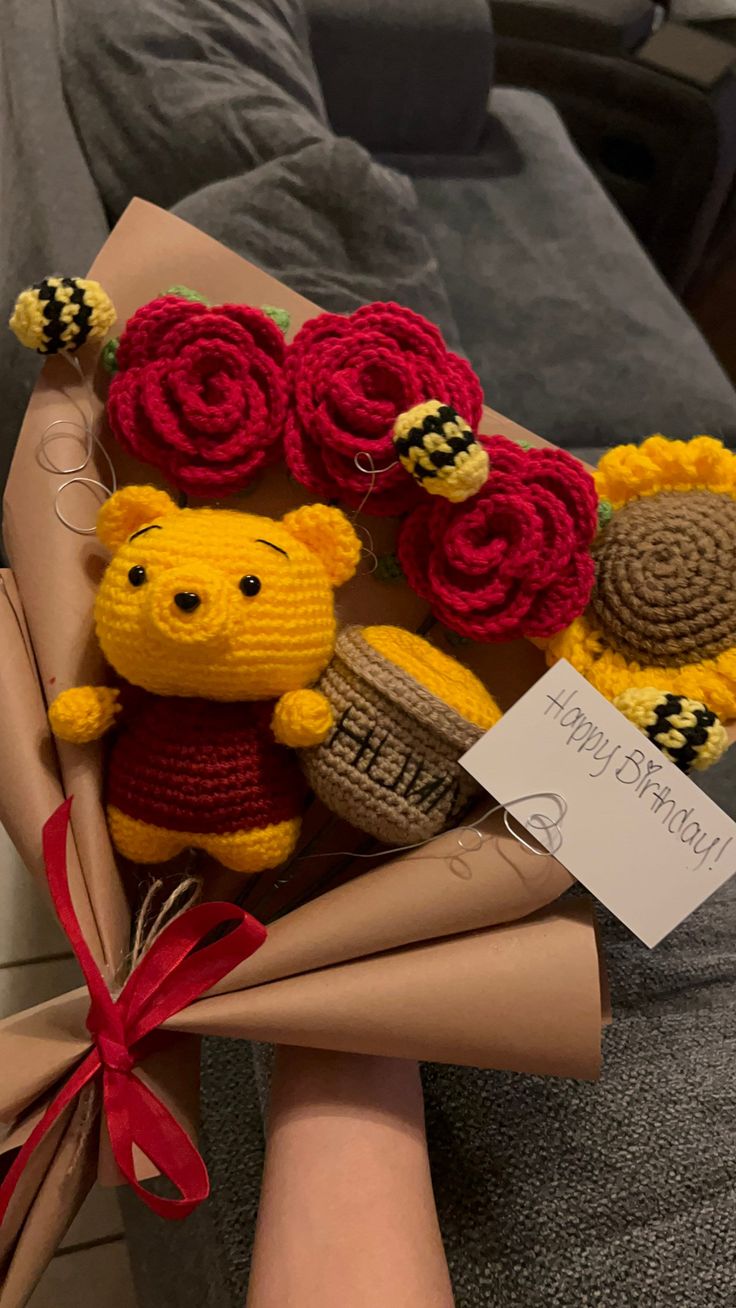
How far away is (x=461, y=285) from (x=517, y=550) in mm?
977

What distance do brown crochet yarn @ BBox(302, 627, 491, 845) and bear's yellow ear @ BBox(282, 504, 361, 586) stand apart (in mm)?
51

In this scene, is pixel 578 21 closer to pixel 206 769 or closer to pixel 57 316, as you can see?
pixel 57 316

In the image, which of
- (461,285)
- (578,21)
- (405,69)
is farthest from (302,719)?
(578,21)

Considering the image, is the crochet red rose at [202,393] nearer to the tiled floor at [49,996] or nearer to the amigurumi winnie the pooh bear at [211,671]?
the amigurumi winnie the pooh bear at [211,671]

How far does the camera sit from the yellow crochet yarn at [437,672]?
1.50ft

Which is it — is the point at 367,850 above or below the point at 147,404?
below

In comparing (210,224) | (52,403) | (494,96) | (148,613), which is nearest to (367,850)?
(148,613)

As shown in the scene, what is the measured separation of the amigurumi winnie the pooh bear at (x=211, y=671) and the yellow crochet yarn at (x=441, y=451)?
5 cm

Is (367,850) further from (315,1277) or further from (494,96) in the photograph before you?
(494,96)

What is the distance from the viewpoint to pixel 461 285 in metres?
1.31

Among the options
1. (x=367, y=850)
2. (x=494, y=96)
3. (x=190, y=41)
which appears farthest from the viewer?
(x=494, y=96)

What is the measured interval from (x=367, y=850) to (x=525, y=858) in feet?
0.35

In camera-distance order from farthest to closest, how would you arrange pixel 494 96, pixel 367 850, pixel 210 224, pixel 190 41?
pixel 494 96 → pixel 190 41 → pixel 210 224 → pixel 367 850

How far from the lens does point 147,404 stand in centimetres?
50
